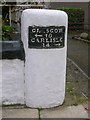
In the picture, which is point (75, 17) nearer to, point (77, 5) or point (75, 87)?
point (77, 5)

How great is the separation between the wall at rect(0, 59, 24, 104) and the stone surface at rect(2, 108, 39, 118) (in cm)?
25

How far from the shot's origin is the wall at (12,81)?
18.9 feet

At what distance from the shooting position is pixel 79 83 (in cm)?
740

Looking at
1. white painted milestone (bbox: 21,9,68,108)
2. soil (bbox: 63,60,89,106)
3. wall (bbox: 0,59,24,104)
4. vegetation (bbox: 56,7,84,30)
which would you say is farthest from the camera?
vegetation (bbox: 56,7,84,30)

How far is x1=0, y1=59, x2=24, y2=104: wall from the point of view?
577 centimetres

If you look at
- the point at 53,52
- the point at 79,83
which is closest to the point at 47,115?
the point at 53,52

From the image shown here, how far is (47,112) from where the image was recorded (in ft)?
18.5

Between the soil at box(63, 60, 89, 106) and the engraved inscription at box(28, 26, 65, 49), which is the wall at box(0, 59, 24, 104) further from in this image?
the soil at box(63, 60, 89, 106)

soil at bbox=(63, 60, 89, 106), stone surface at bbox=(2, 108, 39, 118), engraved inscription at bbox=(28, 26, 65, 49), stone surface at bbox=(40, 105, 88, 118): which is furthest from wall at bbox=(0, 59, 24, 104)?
soil at bbox=(63, 60, 89, 106)

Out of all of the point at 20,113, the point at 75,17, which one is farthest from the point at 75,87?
the point at 75,17

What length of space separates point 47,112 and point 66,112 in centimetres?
32

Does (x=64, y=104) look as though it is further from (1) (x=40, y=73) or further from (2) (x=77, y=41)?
(2) (x=77, y=41)

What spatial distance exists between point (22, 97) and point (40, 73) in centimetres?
56

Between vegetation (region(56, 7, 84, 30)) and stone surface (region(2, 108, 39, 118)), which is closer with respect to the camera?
stone surface (region(2, 108, 39, 118))
